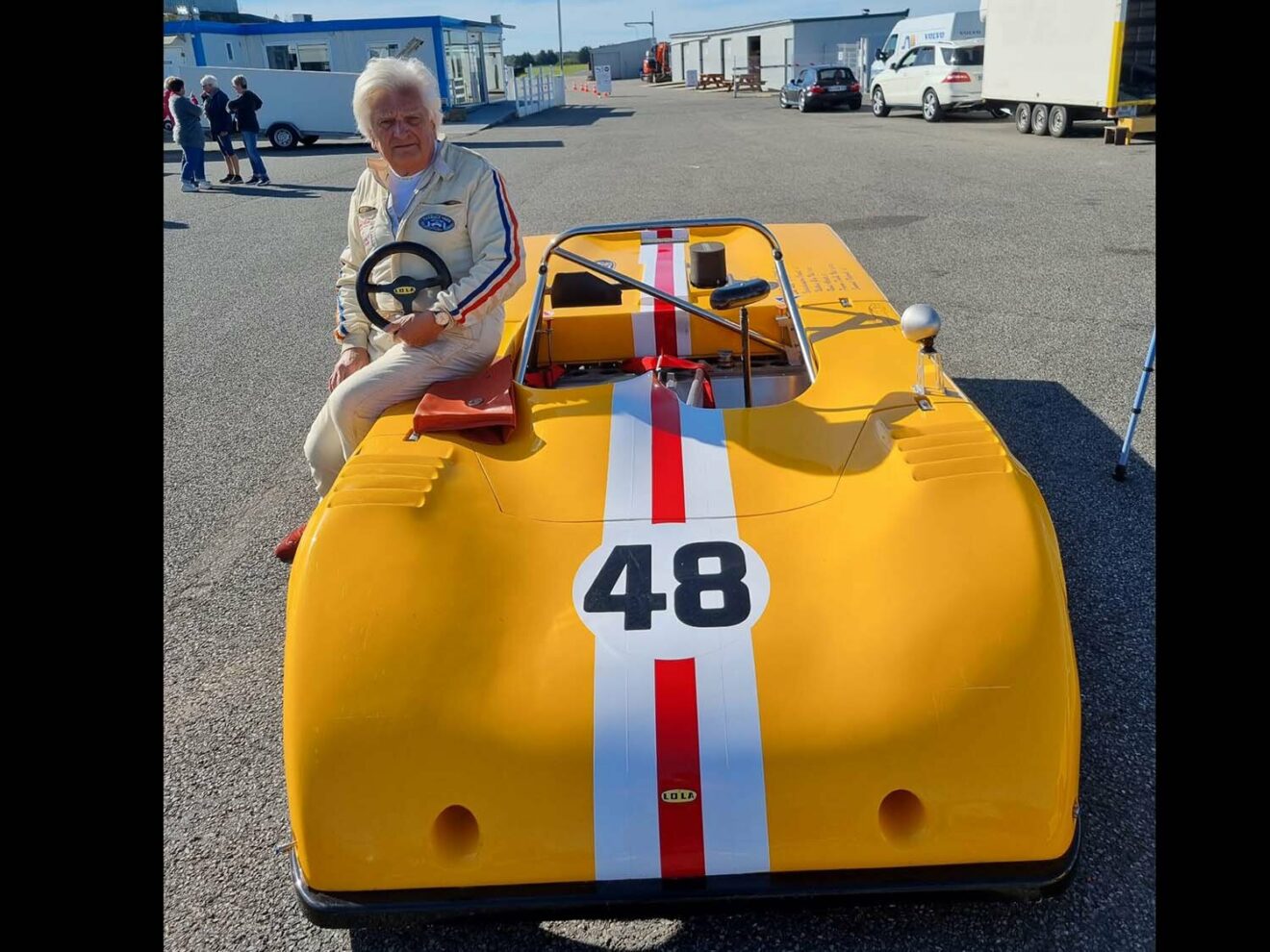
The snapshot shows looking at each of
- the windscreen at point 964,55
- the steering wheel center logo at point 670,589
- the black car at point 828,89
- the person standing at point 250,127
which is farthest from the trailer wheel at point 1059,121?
the steering wheel center logo at point 670,589

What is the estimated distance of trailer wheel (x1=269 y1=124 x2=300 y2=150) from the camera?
20922 millimetres

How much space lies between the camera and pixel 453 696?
6.56 ft

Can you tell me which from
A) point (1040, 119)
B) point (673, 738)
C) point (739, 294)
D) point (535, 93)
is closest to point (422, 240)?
point (739, 294)

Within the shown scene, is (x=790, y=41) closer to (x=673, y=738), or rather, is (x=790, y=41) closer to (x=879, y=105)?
(x=879, y=105)

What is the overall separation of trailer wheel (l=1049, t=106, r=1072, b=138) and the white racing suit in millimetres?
16569

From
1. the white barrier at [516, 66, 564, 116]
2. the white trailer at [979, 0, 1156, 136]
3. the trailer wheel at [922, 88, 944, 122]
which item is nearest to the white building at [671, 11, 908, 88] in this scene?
the white barrier at [516, 66, 564, 116]

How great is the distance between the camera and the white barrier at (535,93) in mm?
32375


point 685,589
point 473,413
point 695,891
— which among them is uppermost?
point 473,413

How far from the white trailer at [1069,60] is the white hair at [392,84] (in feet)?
47.2

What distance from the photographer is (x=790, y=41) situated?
39.7m

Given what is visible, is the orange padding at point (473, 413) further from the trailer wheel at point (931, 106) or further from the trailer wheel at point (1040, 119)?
the trailer wheel at point (931, 106)

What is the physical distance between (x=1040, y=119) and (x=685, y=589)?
18.4 m

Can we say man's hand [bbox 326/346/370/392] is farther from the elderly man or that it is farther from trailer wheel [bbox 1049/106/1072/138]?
trailer wheel [bbox 1049/106/1072/138]
